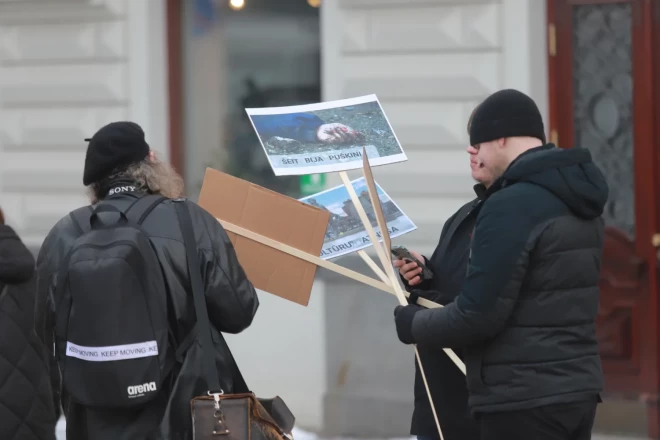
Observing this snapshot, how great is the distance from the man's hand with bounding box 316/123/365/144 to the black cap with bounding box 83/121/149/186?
61cm

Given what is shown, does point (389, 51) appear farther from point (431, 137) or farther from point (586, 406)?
point (586, 406)

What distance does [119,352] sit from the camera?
3.00 m

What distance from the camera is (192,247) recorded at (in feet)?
10.2

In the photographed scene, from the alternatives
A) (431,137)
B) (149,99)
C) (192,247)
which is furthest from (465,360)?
(149,99)

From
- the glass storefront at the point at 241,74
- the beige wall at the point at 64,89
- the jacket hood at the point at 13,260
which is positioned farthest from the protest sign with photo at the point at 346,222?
the beige wall at the point at 64,89

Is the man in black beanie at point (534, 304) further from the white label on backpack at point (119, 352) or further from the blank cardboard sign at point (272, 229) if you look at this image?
the white label on backpack at point (119, 352)

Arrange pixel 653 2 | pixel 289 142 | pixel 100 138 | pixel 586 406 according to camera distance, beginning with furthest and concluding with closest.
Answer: pixel 653 2 < pixel 289 142 < pixel 100 138 < pixel 586 406

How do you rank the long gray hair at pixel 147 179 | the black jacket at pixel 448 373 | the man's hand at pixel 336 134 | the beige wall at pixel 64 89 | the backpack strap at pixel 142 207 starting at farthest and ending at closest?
the beige wall at pixel 64 89 → the man's hand at pixel 336 134 → the black jacket at pixel 448 373 → the long gray hair at pixel 147 179 → the backpack strap at pixel 142 207

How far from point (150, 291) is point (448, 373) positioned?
1.02m

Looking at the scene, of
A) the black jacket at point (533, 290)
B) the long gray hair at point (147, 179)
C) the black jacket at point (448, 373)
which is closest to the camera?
the black jacket at point (533, 290)

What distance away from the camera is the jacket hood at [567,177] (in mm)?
2881

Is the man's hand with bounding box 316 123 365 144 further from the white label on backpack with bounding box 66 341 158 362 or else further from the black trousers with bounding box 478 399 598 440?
the black trousers with bounding box 478 399 598 440

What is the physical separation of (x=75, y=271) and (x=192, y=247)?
34 centimetres

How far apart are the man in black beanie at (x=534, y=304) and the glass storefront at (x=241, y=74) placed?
3999mm
